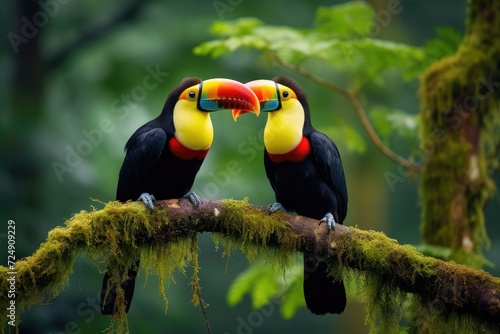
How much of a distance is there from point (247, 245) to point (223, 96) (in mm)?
1066

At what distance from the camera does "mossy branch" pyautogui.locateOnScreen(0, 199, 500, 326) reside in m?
4.03

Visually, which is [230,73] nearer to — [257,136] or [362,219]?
[257,136]

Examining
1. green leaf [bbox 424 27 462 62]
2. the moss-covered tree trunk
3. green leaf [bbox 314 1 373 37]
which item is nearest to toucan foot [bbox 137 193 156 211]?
the moss-covered tree trunk

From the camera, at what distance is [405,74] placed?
7082mm

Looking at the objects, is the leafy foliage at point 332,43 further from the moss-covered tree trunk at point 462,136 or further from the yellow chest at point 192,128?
the yellow chest at point 192,128

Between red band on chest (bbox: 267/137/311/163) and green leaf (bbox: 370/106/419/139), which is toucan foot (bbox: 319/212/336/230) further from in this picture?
green leaf (bbox: 370/106/419/139)

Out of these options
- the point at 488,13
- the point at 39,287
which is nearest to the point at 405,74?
the point at 488,13

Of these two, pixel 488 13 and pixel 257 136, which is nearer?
pixel 488 13

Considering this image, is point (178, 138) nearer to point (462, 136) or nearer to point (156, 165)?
point (156, 165)

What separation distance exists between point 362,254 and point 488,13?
293 cm

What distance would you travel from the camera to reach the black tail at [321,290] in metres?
5.05

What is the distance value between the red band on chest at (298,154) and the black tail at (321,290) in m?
0.70

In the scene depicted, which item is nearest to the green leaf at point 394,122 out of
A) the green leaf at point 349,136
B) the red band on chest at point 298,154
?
the green leaf at point 349,136

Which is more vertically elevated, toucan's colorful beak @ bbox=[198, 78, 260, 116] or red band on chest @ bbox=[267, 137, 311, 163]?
toucan's colorful beak @ bbox=[198, 78, 260, 116]
